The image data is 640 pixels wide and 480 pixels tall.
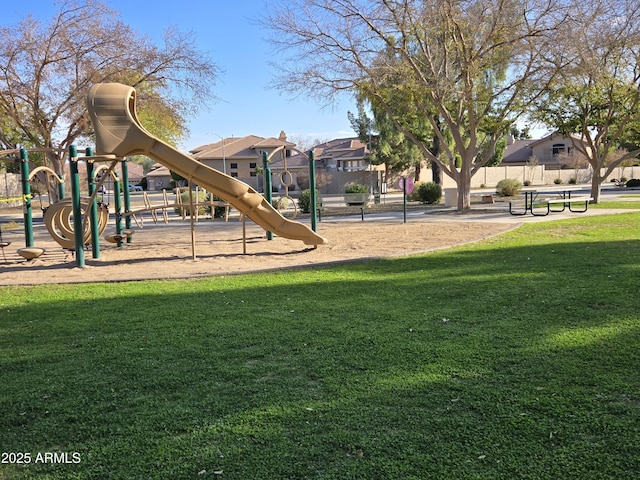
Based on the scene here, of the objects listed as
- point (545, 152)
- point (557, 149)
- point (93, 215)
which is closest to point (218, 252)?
point (93, 215)

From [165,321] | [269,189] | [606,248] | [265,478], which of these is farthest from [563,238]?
[265,478]

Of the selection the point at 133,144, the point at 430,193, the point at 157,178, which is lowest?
the point at 430,193

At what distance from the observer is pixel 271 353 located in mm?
4832

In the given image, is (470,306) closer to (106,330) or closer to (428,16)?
(106,330)

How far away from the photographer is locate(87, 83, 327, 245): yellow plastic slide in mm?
10375

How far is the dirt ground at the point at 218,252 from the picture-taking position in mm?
9852

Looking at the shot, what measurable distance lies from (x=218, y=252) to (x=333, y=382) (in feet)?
28.9

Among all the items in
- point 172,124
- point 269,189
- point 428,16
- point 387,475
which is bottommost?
point 387,475

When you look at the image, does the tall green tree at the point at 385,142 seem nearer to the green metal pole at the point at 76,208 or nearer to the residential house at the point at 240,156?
the residential house at the point at 240,156

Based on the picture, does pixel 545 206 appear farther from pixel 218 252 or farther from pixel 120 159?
pixel 120 159

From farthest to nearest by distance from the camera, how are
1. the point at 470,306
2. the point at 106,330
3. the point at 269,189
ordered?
the point at 269,189 < the point at 470,306 < the point at 106,330

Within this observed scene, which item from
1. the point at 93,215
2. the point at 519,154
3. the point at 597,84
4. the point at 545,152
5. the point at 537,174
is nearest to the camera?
the point at 93,215

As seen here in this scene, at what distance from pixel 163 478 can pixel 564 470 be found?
2.06 m

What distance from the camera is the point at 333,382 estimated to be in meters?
4.08
